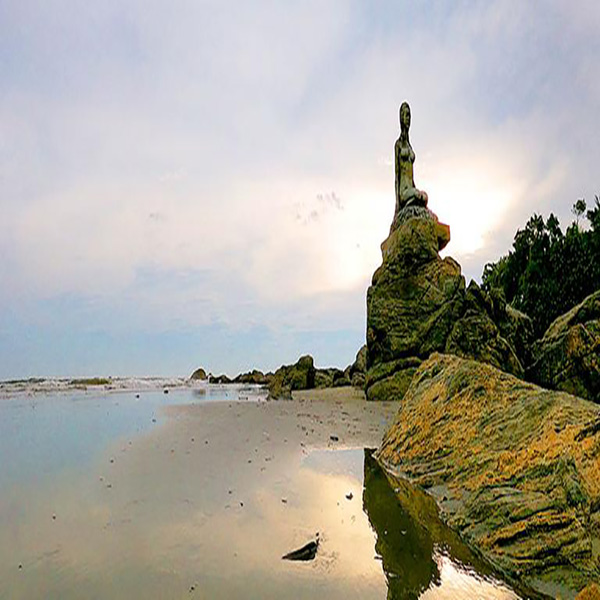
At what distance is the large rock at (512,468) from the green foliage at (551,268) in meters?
20.6

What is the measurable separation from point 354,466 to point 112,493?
102 inches

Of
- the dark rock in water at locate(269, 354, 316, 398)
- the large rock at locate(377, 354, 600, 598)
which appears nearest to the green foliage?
the dark rock in water at locate(269, 354, 316, 398)

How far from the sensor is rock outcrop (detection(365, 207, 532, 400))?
466 inches

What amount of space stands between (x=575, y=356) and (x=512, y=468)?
19.1ft

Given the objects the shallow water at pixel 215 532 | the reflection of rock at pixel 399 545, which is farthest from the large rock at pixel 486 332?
the reflection of rock at pixel 399 545

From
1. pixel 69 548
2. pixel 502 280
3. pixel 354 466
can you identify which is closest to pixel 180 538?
pixel 69 548

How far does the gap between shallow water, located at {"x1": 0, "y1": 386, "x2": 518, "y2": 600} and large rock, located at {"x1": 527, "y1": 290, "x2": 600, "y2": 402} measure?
4426mm

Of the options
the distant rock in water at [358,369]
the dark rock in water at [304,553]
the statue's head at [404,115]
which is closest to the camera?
the dark rock in water at [304,553]

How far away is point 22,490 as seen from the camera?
457 centimetres

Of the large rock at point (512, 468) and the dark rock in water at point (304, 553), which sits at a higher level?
the large rock at point (512, 468)

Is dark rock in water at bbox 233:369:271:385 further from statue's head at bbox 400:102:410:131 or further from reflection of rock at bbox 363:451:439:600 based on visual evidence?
reflection of rock at bbox 363:451:439:600

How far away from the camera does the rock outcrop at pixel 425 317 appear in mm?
11836

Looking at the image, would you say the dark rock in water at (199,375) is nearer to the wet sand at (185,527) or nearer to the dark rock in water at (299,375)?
the dark rock in water at (299,375)

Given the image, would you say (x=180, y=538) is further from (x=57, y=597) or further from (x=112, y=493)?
(x=112, y=493)
